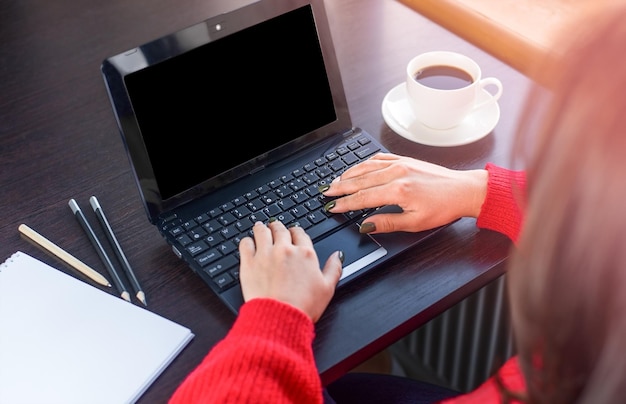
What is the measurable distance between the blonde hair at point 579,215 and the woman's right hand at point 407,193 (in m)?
0.27

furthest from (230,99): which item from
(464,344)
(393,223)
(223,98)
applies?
(464,344)

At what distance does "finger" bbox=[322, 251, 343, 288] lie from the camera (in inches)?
28.2

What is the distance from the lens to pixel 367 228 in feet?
2.55

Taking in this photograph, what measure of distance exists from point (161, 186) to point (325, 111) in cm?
25

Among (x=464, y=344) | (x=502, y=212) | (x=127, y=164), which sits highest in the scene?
(x=127, y=164)

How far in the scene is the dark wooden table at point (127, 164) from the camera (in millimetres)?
713

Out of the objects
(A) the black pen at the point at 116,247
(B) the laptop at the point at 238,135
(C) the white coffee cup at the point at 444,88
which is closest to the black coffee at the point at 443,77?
(C) the white coffee cup at the point at 444,88

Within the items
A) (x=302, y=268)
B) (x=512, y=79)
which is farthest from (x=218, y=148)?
(x=512, y=79)

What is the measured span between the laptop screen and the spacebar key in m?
0.12

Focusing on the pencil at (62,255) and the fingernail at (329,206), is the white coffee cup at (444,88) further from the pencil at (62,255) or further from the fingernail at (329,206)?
the pencil at (62,255)

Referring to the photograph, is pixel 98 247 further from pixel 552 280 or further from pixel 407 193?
pixel 552 280

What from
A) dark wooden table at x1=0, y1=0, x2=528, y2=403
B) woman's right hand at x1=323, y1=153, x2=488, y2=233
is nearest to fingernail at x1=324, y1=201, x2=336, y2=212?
woman's right hand at x1=323, y1=153, x2=488, y2=233

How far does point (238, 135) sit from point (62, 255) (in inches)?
10.1

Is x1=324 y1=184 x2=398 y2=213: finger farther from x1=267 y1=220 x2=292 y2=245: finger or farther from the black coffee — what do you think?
the black coffee
